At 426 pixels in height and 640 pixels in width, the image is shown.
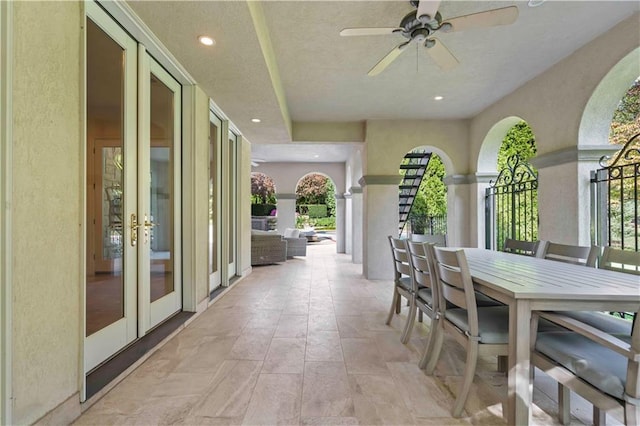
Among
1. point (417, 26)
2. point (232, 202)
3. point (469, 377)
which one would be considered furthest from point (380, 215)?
point (469, 377)

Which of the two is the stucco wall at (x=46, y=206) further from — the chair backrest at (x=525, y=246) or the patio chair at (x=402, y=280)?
the chair backrest at (x=525, y=246)

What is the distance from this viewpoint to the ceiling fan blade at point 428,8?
192 cm

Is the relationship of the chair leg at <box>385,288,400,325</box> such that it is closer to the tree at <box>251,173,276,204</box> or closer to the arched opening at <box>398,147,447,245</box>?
the arched opening at <box>398,147,447,245</box>

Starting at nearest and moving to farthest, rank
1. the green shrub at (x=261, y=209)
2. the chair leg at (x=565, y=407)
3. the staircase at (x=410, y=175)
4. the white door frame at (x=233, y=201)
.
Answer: the chair leg at (x=565, y=407)
the white door frame at (x=233, y=201)
the staircase at (x=410, y=175)
the green shrub at (x=261, y=209)

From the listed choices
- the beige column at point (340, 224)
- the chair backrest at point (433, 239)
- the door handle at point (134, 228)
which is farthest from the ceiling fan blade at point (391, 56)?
the beige column at point (340, 224)

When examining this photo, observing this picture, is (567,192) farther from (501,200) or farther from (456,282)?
(456,282)

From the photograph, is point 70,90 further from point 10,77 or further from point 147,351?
point 147,351

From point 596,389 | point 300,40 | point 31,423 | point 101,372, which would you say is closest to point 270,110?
point 300,40

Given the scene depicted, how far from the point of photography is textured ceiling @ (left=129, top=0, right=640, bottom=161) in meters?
2.26

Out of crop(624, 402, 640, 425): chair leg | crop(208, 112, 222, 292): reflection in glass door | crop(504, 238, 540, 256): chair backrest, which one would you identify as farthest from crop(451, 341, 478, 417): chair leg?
crop(208, 112, 222, 292): reflection in glass door

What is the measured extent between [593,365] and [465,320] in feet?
1.95

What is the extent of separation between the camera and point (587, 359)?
1320mm

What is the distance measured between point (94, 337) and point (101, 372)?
0.76ft

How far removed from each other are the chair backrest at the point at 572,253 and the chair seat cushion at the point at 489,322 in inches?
32.3
